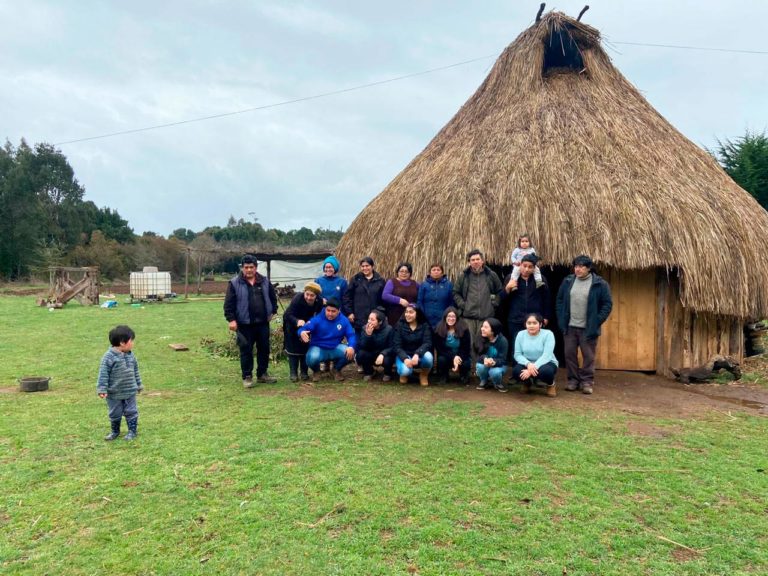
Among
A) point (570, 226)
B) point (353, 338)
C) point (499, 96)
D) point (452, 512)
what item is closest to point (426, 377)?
point (353, 338)

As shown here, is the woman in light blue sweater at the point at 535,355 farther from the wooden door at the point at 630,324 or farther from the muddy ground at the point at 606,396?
the wooden door at the point at 630,324

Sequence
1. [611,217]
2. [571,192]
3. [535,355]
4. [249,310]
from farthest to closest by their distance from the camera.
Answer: [571,192], [611,217], [249,310], [535,355]

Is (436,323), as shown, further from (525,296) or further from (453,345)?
(525,296)

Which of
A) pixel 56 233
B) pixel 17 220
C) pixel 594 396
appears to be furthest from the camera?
pixel 56 233

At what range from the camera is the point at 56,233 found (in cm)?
3600

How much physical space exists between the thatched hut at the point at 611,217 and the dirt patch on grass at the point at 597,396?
95 centimetres

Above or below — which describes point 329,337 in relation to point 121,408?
above

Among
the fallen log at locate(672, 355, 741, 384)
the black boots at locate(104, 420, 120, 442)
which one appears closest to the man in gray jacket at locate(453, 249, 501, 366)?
the fallen log at locate(672, 355, 741, 384)

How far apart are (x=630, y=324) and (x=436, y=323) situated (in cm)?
290

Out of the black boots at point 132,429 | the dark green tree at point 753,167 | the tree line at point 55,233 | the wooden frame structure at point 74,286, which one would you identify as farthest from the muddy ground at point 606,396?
the tree line at point 55,233

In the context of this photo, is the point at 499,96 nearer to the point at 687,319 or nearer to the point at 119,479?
the point at 687,319

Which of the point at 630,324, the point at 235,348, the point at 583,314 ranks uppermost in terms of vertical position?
the point at 583,314

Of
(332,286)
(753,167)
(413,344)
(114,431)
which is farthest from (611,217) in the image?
(753,167)

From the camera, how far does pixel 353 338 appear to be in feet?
21.0
